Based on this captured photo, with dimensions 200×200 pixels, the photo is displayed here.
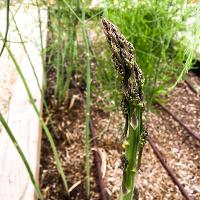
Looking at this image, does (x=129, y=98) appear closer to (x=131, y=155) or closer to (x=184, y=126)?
(x=131, y=155)

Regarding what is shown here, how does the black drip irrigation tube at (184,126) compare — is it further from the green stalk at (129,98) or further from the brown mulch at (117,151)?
the green stalk at (129,98)

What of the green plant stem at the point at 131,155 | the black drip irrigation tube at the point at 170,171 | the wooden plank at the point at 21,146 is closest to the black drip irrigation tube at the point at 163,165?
the black drip irrigation tube at the point at 170,171

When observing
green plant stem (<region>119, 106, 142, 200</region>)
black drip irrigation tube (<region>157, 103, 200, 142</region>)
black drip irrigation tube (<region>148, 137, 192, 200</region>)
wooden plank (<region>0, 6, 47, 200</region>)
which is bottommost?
black drip irrigation tube (<region>148, 137, 192, 200</region>)

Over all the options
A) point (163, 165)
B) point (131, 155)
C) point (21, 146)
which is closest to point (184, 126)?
point (163, 165)

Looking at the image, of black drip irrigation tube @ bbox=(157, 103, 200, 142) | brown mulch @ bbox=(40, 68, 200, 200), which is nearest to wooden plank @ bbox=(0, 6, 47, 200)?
brown mulch @ bbox=(40, 68, 200, 200)

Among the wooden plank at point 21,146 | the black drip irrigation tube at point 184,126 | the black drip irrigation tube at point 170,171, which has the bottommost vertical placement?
the black drip irrigation tube at point 170,171

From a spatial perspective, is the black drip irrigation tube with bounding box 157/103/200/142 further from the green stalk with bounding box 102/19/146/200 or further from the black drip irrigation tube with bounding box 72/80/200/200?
the green stalk with bounding box 102/19/146/200
